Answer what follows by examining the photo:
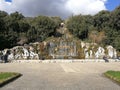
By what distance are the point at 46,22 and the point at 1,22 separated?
1713 cm

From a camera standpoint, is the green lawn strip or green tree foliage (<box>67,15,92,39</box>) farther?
green tree foliage (<box>67,15,92,39</box>)

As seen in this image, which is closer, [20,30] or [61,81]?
[61,81]

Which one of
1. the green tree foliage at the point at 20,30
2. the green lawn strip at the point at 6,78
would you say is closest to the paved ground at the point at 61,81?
the green lawn strip at the point at 6,78

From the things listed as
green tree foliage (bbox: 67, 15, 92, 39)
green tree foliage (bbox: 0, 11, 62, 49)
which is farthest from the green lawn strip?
green tree foliage (bbox: 67, 15, 92, 39)

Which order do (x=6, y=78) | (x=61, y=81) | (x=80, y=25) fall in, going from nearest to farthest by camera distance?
1. (x=61, y=81)
2. (x=6, y=78)
3. (x=80, y=25)

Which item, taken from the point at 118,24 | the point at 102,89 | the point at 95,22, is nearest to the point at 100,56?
the point at 118,24

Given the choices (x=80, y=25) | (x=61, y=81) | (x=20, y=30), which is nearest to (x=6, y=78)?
(x=61, y=81)

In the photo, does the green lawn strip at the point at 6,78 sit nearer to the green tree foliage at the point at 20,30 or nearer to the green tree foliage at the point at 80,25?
the green tree foliage at the point at 20,30

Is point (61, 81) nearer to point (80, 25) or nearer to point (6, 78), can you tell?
point (6, 78)

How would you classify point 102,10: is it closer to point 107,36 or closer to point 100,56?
point 107,36

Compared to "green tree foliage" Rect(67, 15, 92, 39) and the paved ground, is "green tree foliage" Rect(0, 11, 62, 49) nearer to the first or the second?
"green tree foliage" Rect(67, 15, 92, 39)

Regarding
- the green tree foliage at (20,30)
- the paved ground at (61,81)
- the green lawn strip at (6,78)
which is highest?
the green tree foliage at (20,30)

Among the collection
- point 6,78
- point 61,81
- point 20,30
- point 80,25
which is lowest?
point 61,81

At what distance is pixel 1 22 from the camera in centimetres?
6519
